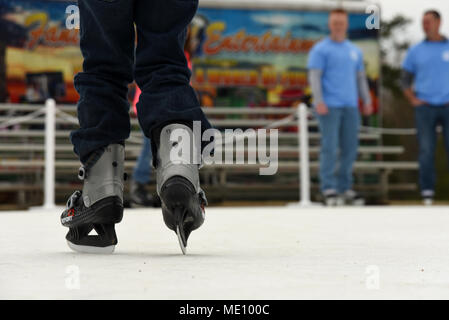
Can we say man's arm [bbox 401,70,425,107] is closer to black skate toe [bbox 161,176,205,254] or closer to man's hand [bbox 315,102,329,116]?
man's hand [bbox 315,102,329,116]

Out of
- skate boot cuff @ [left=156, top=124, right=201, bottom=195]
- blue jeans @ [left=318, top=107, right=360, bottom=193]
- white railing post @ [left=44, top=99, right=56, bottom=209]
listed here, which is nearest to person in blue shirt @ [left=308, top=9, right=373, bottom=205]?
blue jeans @ [left=318, top=107, right=360, bottom=193]

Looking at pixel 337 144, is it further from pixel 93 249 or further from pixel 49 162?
pixel 93 249

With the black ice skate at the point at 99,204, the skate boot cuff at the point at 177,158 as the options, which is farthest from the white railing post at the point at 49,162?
the skate boot cuff at the point at 177,158

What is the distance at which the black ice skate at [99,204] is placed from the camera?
176 cm

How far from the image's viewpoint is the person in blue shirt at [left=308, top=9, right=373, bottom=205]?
18.8ft

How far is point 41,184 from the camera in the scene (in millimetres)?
8016

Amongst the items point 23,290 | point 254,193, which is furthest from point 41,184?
point 23,290

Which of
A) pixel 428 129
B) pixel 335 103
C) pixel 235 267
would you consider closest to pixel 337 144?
pixel 335 103

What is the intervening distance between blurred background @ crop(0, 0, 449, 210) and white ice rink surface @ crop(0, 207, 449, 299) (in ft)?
19.1

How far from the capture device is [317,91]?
570 centimetres

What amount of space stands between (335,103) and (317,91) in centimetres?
16
